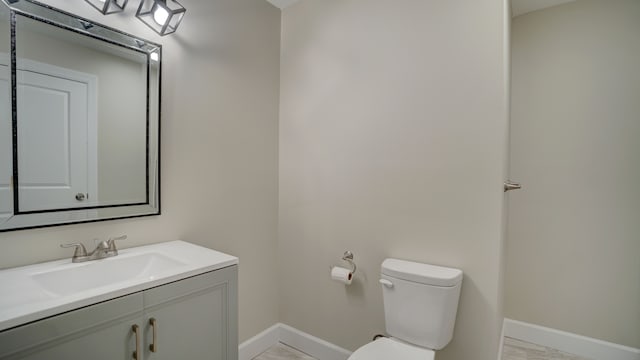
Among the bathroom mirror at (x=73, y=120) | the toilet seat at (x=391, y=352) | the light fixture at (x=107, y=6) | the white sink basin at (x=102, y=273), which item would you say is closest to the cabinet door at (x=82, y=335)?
the white sink basin at (x=102, y=273)

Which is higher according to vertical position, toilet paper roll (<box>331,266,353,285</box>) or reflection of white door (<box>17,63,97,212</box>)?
reflection of white door (<box>17,63,97,212</box>)

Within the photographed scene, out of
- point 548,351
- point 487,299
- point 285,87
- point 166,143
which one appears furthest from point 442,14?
point 548,351

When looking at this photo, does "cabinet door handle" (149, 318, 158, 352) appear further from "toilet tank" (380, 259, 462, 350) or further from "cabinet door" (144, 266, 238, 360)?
"toilet tank" (380, 259, 462, 350)

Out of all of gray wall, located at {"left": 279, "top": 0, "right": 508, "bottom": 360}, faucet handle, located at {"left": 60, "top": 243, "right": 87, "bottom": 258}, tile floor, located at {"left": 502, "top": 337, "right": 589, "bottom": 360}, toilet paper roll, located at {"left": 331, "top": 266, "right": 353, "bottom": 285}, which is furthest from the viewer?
tile floor, located at {"left": 502, "top": 337, "right": 589, "bottom": 360}

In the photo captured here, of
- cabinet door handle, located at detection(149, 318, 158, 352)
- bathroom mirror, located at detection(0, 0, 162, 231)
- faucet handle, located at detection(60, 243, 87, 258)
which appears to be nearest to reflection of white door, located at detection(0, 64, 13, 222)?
bathroom mirror, located at detection(0, 0, 162, 231)

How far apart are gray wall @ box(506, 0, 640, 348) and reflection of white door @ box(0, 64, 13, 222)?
2.97 m

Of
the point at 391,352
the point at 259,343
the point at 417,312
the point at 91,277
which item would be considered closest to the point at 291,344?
the point at 259,343

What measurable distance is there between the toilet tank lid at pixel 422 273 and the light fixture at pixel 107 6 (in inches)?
72.5

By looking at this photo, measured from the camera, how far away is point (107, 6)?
1.32 metres

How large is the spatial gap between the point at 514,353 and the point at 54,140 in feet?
10.1

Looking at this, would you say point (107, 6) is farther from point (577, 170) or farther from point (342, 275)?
point (577, 170)

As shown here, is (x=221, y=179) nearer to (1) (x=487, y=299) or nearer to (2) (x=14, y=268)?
(2) (x=14, y=268)

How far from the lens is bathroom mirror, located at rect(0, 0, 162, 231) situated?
3.75ft

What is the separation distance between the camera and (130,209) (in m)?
1.47
